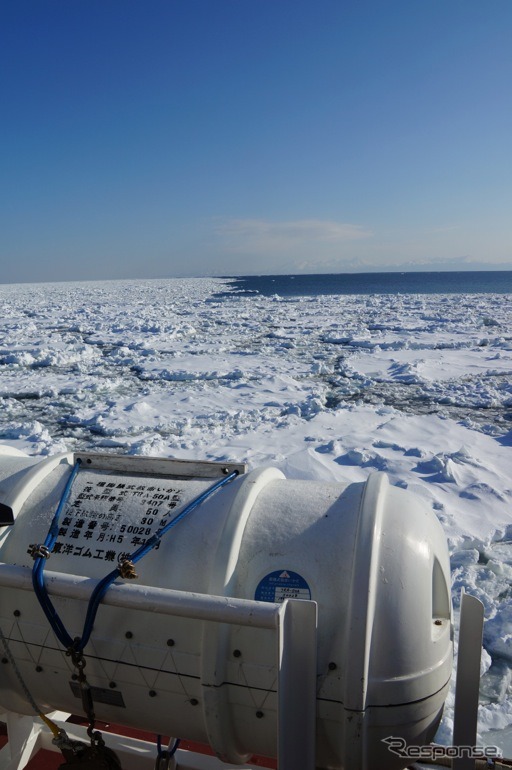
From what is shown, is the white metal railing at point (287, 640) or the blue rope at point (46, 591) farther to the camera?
the blue rope at point (46, 591)

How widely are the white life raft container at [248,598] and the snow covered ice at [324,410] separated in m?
1.25

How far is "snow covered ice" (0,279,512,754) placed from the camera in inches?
159

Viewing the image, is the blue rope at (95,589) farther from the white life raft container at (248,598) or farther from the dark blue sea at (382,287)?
the dark blue sea at (382,287)

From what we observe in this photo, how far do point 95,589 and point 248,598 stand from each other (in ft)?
1.36

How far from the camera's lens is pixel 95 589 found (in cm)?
147

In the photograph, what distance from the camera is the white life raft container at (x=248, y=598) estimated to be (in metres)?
1.46

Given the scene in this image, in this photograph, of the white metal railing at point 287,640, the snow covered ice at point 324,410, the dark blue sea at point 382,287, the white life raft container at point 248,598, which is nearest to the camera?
the white metal railing at point 287,640

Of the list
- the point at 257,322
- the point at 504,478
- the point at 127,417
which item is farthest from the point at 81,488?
the point at 257,322

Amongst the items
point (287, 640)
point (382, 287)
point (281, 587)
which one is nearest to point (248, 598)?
point (281, 587)

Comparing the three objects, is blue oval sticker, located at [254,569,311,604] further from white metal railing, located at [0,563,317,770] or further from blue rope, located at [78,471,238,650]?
blue rope, located at [78,471,238,650]

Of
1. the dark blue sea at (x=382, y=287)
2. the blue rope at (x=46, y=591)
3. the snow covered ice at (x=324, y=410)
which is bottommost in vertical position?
the snow covered ice at (x=324, y=410)

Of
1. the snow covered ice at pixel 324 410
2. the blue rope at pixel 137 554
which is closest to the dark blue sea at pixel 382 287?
the snow covered ice at pixel 324 410

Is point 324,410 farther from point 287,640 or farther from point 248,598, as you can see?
point 287,640

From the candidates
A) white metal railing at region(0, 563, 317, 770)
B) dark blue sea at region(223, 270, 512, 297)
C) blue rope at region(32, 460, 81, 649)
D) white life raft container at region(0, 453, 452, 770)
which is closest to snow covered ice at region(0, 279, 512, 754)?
white life raft container at region(0, 453, 452, 770)
